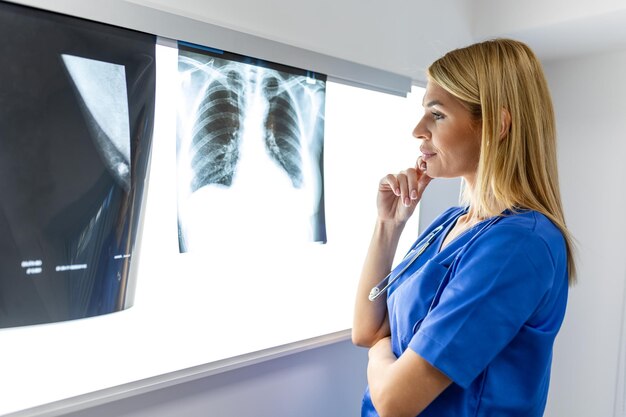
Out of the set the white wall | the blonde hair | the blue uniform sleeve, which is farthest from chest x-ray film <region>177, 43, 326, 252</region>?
the white wall

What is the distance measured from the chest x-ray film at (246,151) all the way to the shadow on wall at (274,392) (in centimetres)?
35

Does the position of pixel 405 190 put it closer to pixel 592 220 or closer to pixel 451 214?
pixel 451 214

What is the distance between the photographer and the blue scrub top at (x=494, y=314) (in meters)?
0.81

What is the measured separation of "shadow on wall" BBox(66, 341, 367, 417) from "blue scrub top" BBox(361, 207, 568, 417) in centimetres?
61

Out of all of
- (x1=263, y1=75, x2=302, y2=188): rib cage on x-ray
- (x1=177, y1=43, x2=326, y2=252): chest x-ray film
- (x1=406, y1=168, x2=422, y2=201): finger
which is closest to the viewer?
(x1=406, y1=168, x2=422, y2=201): finger

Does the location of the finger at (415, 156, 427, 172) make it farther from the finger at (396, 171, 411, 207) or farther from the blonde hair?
the blonde hair

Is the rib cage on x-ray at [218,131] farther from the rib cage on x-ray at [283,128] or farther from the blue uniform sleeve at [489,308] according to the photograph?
the blue uniform sleeve at [489,308]

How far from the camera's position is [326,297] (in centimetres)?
176

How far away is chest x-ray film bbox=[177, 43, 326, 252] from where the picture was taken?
1294 millimetres

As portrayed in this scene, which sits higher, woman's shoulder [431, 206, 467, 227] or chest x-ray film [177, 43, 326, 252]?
chest x-ray film [177, 43, 326, 252]

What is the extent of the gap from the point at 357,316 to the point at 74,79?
0.78 m

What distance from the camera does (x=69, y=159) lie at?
41.3 inches

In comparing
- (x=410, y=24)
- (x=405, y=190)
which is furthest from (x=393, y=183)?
(x=410, y=24)

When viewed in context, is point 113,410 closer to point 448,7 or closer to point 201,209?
point 201,209
